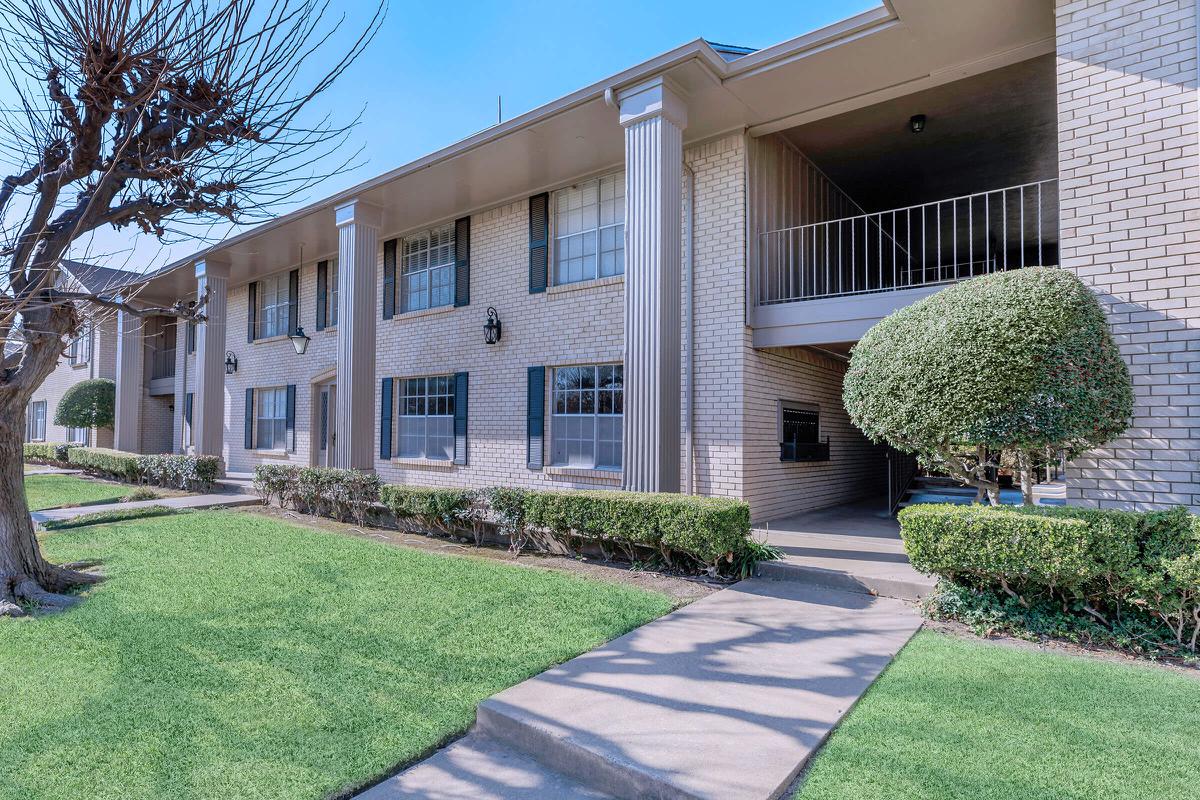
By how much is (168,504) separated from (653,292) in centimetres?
930

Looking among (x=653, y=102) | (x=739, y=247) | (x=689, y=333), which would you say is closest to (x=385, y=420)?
(x=689, y=333)

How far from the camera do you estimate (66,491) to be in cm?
1266

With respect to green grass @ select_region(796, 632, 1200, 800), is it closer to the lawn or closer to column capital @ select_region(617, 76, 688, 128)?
column capital @ select_region(617, 76, 688, 128)

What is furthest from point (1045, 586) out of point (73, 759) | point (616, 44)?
point (616, 44)

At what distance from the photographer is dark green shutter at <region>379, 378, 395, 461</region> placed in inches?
490

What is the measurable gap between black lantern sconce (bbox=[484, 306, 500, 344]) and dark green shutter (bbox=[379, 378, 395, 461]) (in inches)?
118

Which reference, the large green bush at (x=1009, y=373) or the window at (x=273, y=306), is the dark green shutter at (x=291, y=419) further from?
the large green bush at (x=1009, y=373)

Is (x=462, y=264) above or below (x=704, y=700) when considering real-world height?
above

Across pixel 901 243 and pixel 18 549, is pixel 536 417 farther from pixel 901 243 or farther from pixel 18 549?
pixel 901 243

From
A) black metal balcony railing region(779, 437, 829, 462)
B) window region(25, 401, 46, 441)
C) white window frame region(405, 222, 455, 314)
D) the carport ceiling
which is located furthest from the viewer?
window region(25, 401, 46, 441)

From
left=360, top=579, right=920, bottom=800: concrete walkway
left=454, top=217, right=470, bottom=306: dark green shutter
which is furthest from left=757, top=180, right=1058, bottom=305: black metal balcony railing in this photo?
left=454, top=217, right=470, bottom=306: dark green shutter

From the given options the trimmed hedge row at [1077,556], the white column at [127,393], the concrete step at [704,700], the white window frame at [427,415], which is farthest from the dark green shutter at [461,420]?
the white column at [127,393]

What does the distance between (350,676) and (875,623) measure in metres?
3.64

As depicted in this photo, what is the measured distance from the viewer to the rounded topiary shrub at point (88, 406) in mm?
18828
